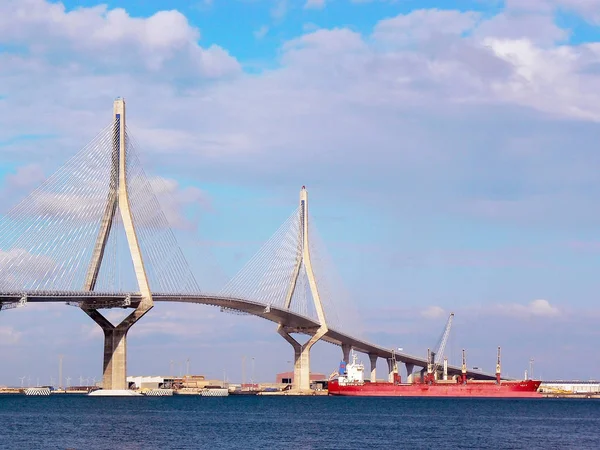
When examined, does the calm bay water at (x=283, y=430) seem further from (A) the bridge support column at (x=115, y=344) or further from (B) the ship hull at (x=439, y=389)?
(B) the ship hull at (x=439, y=389)

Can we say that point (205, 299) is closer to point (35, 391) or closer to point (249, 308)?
point (249, 308)

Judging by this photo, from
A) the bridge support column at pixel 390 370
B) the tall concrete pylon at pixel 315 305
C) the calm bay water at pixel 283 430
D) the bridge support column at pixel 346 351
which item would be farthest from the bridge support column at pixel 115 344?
the bridge support column at pixel 390 370

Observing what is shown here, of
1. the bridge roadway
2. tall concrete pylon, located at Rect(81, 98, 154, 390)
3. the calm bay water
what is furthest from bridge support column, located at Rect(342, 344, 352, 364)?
the calm bay water

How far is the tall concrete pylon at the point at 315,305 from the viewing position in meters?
104

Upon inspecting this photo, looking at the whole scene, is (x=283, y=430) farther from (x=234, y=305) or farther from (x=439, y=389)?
(x=439, y=389)

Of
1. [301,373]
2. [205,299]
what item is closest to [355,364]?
[301,373]

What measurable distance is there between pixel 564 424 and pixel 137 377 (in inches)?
3998

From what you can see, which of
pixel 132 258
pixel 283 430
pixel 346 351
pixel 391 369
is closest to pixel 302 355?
pixel 346 351

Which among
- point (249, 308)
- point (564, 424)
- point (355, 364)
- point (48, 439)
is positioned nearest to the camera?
point (48, 439)

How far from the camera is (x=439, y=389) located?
424 feet

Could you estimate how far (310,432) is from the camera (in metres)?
54.6

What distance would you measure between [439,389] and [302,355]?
22481 millimetres

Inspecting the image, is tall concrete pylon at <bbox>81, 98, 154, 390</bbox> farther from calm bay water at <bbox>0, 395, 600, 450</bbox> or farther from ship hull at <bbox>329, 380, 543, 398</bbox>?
ship hull at <bbox>329, 380, 543, 398</bbox>

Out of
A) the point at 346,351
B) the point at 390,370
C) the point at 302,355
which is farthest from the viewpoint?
the point at 390,370
